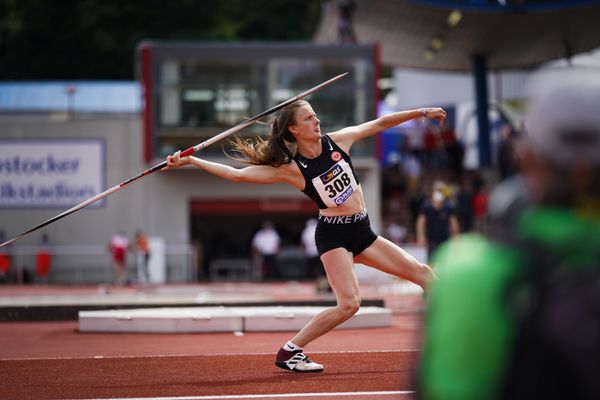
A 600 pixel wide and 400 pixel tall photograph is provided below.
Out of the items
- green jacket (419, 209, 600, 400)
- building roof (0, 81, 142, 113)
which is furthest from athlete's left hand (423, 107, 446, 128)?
building roof (0, 81, 142, 113)

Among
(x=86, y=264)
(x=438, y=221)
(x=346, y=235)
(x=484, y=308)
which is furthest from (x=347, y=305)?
(x=86, y=264)

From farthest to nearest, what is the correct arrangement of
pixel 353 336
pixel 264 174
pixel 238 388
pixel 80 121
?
pixel 80 121
pixel 353 336
pixel 264 174
pixel 238 388

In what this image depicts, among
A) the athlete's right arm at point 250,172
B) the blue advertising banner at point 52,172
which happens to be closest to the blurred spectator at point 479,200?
the blue advertising banner at point 52,172

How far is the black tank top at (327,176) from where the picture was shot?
28.7 ft

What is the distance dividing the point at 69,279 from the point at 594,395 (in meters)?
33.5

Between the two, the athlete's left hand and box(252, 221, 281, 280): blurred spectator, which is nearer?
the athlete's left hand

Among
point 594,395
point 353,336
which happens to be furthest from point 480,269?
point 353,336

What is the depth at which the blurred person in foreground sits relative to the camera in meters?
2.30

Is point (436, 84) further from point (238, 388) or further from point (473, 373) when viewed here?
point (473, 373)

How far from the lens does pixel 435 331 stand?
2.48 m

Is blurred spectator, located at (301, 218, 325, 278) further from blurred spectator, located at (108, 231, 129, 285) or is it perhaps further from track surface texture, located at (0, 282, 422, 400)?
track surface texture, located at (0, 282, 422, 400)

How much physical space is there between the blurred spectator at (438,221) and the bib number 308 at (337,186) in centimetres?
1016

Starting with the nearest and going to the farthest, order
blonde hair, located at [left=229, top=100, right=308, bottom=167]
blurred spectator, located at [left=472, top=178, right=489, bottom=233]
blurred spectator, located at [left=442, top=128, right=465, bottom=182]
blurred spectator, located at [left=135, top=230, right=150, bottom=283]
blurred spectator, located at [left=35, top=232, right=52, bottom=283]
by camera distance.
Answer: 1. blonde hair, located at [left=229, top=100, right=308, bottom=167]
2. blurred spectator, located at [left=472, top=178, right=489, bottom=233]
3. blurred spectator, located at [left=135, top=230, right=150, bottom=283]
4. blurred spectator, located at [left=35, top=232, right=52, bottom=283]
5. blurred spectator, located at [left=442, top=128, right=465, bottom=182]

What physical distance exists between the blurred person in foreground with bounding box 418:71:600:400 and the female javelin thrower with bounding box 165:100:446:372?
6.03m
